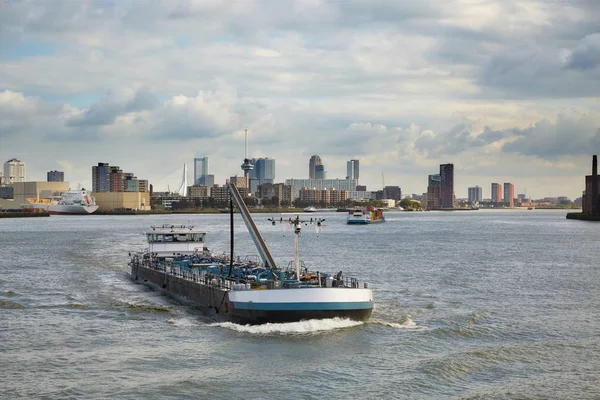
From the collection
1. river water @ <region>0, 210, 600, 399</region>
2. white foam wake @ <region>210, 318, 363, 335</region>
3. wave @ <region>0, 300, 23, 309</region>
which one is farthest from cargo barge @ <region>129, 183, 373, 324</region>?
wave @ <region>0, 300, 23, 309</region>

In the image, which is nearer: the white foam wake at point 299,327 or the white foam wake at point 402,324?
the white foam wake at point 299,327

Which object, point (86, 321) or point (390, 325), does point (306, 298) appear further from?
point (86, 321)

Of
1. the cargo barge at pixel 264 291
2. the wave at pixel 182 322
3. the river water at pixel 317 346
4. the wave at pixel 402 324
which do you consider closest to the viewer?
the river water at pixel 317 346

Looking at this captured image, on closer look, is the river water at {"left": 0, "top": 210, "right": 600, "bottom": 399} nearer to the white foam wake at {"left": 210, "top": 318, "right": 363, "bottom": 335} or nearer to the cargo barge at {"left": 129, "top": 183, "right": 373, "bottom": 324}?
the white foam wake at {"left": 210, "top": 318, "right": 363, "bottom": 335}

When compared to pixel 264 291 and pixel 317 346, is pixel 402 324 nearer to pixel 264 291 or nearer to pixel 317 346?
pixel 317 346

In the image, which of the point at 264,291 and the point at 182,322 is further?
the point at 182,322

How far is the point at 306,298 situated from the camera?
35969 mm

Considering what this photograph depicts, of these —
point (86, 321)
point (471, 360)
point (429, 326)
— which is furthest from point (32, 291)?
point (471, 360)

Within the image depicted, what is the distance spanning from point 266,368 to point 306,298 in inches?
220

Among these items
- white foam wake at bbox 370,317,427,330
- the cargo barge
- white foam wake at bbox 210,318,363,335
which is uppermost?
the cargo barge

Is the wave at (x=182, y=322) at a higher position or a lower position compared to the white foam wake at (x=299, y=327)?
lower

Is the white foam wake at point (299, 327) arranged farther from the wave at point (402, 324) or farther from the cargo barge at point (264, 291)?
the wave at point (402, 324)

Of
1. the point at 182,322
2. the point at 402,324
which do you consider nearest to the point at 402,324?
the point at 402,324

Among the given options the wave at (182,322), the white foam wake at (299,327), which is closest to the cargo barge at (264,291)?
the white foam wake at (299,327)
